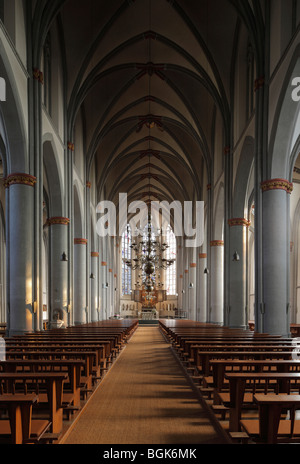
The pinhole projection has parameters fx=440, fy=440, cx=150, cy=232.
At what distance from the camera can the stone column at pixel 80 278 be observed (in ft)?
82.2

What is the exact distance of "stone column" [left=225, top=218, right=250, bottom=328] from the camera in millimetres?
20109

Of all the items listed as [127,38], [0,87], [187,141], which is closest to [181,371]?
[0,87]

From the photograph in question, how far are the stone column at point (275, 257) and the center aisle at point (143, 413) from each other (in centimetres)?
440

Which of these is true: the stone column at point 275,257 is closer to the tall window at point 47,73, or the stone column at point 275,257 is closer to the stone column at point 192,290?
the tall window at point 47,73

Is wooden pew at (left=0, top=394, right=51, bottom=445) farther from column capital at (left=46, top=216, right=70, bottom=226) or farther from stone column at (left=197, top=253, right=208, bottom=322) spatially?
stone column at (left=197, top=253, right=208, bottom=322)

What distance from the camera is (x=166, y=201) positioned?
157 ft

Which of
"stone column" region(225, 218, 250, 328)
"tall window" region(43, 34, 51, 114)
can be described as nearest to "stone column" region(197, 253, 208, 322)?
"stone column" region(225, 218, 250, 328)

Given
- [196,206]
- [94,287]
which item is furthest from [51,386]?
[196,206]

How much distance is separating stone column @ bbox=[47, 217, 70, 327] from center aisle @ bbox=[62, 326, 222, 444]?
9.21 metres

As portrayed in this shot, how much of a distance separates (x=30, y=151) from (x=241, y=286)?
1123 centimetres

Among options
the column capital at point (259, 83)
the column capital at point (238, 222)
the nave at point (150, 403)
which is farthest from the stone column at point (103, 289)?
the nave at point (150, 403)

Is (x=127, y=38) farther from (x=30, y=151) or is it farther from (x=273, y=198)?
(x=273, y=198)

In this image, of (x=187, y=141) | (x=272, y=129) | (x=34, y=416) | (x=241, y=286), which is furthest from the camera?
(x=187, y=141)

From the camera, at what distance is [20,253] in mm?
14242
